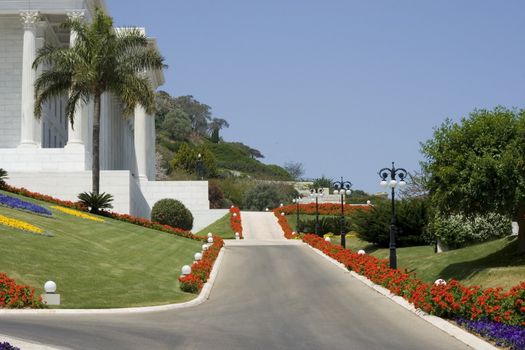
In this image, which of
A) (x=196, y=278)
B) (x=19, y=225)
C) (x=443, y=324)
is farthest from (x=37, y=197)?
(x=443, y=324)

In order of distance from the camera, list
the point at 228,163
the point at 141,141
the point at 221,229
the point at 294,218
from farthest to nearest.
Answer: the point at 228,163 < the point at 294,218 < the point at 141,141 < the point at 221,229

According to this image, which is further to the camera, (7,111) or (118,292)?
(7,111)

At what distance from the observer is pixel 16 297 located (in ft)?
67.2

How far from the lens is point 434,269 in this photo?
1342 inches

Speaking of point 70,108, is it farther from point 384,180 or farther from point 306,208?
point 306,208

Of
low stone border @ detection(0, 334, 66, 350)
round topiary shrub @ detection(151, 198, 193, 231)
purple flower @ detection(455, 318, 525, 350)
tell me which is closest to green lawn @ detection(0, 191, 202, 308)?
low stone border @ detection(0, 334, 66, 350)

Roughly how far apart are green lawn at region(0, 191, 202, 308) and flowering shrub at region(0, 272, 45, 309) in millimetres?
873

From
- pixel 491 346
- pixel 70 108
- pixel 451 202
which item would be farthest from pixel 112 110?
pixel 491 346

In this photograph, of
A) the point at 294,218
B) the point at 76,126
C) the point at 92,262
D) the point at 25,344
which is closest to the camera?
the point at 25,344

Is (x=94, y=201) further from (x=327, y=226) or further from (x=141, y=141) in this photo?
(x=141, y=141)

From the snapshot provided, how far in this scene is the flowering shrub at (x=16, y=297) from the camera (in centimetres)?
2047

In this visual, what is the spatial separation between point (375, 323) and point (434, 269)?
49.0 feet

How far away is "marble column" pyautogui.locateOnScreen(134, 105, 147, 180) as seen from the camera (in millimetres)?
81438

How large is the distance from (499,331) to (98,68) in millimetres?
36865
